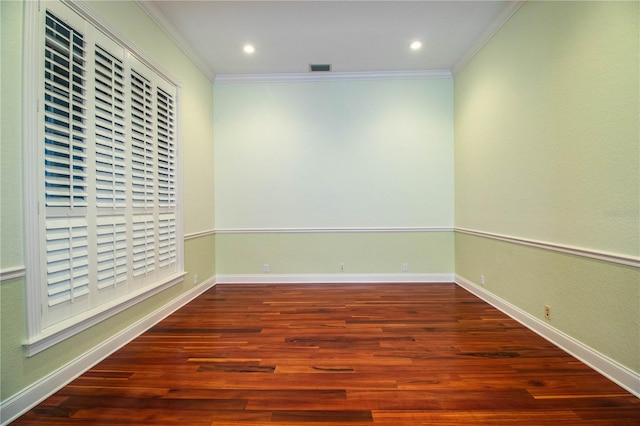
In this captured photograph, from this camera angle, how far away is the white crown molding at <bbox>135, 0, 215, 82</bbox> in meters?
2.58

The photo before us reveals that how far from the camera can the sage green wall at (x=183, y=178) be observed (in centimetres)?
151

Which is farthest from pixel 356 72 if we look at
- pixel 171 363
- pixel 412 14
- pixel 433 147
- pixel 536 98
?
pixel 171 363

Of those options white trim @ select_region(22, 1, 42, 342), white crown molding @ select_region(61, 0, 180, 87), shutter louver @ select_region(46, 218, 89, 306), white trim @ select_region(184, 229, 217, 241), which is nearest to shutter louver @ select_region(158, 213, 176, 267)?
white trim @ select_region(184, 229, 217, 241)

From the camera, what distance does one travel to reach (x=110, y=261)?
87.4 inches

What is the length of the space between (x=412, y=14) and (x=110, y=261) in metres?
3.64

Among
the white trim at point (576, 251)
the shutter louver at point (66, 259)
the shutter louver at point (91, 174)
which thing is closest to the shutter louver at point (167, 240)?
the shutter louver at point (91, 174)

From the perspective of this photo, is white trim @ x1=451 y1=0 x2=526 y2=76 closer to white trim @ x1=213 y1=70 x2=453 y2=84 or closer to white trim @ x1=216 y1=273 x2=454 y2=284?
white trim @ x1=213 y1=70 x2=453 y2=84

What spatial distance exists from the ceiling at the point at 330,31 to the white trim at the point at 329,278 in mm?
3018

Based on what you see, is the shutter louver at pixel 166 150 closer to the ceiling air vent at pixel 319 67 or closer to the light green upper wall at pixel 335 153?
the light green upper wall at pixel 335 153

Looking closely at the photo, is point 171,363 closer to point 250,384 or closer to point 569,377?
point 250,384

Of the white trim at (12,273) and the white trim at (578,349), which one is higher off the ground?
the white trim at (12,273)

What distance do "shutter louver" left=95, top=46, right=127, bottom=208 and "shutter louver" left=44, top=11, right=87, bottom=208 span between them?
126mm

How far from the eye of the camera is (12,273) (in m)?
1.51

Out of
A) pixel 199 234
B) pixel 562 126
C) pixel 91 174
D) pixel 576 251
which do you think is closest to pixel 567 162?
pixel 562 126
